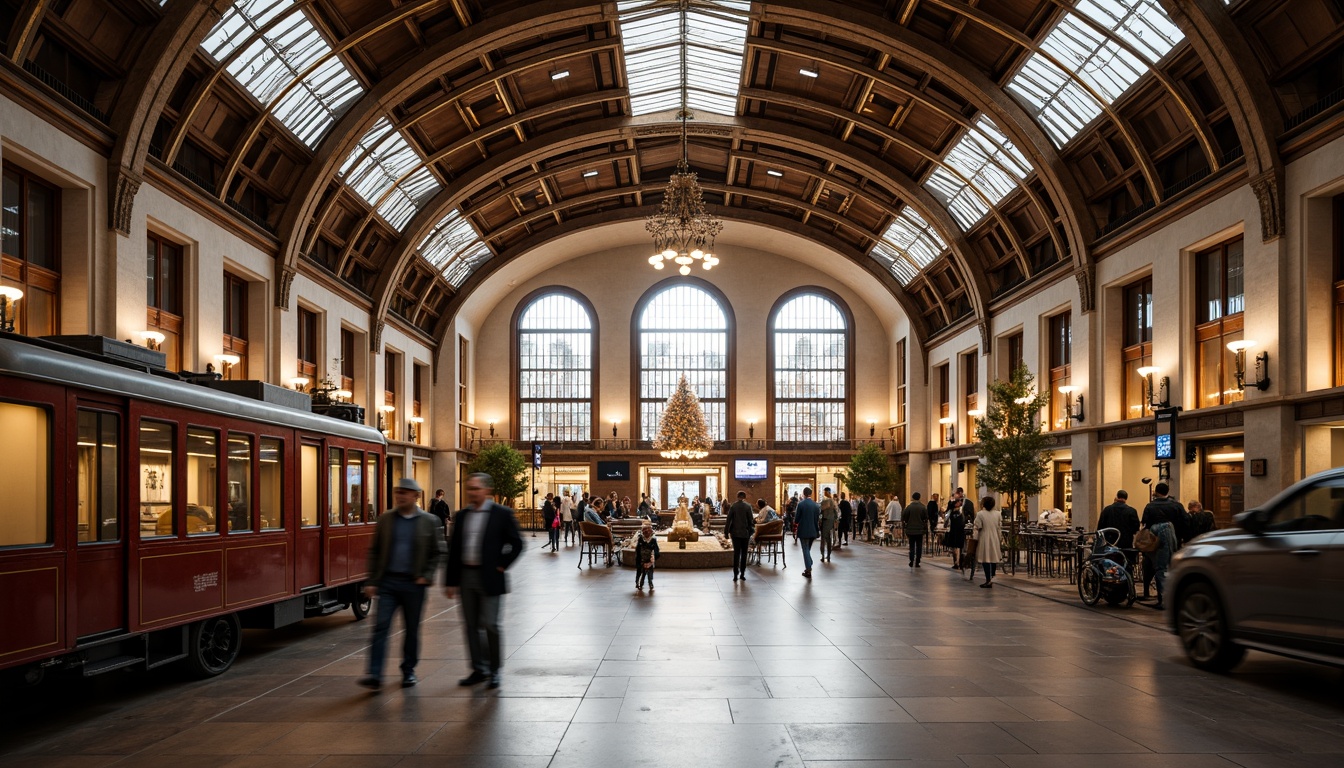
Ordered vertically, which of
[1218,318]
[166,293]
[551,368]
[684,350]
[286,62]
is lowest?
[1218,318]

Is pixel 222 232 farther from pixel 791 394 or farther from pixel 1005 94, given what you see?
pixel 791 394

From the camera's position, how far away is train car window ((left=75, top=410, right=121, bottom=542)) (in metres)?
7.05

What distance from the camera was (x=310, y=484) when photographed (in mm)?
11133

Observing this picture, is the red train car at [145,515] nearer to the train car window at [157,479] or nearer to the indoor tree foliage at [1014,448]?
the train car window at [157,479]

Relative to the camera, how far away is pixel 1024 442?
19.8m

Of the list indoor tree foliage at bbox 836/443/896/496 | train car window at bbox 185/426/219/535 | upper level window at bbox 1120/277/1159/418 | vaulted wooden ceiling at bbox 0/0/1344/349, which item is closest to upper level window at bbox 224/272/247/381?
vaulted wooden ceiling at bbox 0/0/1344/349

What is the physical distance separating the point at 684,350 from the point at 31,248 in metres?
30.7

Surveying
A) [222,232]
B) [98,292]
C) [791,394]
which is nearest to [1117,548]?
[98,292]

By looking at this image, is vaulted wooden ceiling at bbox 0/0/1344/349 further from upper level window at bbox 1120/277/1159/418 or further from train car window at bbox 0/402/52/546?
train car window at bbox 0/402/52/546

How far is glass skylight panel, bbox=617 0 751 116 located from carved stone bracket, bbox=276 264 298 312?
32.0ft

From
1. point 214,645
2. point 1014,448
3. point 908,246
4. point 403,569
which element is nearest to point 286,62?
point 214,645

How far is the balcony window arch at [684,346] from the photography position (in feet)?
142

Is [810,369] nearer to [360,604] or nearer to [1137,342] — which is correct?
[1137,342]

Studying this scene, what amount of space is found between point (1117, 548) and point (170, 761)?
1199cm
